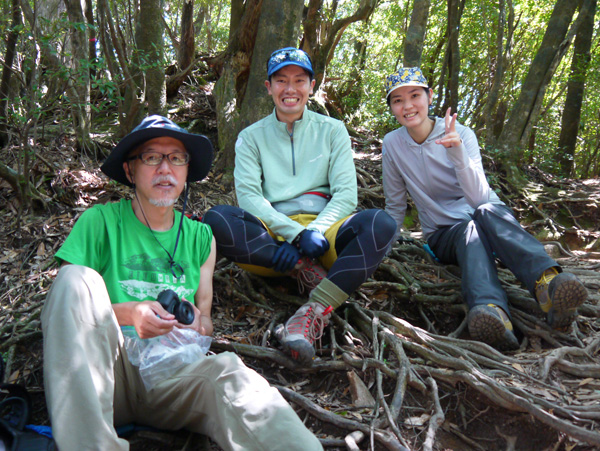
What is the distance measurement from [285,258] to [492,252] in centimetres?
151

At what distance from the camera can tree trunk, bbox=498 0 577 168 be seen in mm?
6629

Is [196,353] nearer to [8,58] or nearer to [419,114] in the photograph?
[419,114]

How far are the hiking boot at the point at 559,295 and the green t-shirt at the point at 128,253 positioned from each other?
6.90 ft

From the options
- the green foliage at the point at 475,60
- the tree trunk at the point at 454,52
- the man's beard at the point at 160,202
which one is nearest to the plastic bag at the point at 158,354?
the man's beard at the point at 160,202

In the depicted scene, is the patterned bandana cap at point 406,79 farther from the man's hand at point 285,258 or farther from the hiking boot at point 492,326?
the hiking boot at point 492,326


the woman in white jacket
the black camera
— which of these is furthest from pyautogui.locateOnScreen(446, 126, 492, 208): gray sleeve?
the black camera

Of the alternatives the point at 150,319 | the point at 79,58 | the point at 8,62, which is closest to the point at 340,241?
the point at 150,319

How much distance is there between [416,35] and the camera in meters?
5.97

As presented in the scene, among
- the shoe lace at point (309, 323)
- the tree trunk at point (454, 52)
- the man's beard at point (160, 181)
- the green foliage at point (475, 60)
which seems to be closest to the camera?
the man's beard at point (160, 181)

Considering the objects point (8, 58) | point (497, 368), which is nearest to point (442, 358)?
point (497, 368)

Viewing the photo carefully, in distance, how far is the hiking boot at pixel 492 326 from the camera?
2844 millimetres

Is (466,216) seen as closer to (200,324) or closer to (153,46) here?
(200,324)

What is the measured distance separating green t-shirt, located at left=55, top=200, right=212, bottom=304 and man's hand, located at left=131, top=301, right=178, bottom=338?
0.99ft

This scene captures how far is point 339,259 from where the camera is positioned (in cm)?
292
